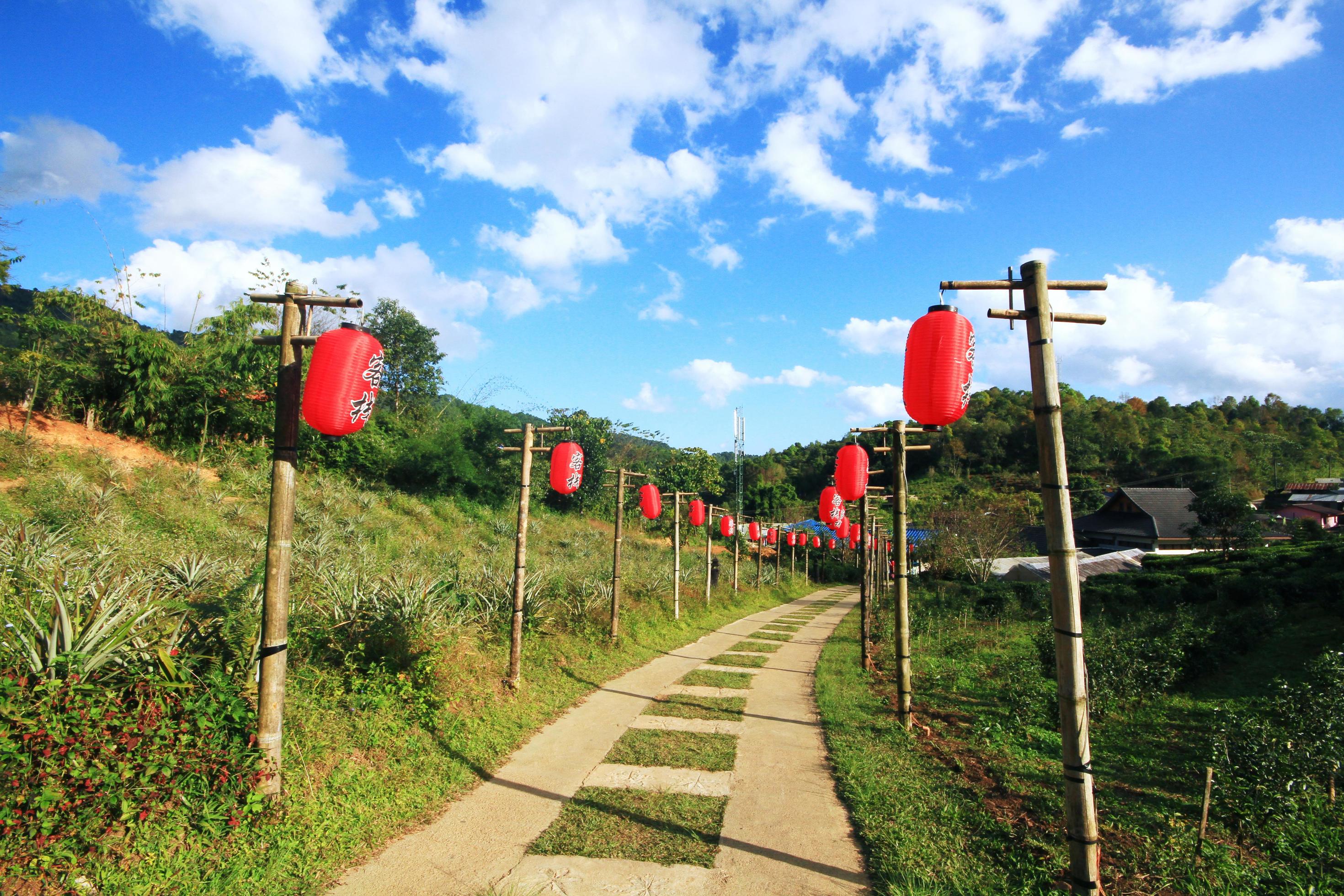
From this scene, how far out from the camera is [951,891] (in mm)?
3283

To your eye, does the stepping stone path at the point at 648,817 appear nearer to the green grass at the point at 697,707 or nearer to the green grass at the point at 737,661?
the green grass at the point at 697,707

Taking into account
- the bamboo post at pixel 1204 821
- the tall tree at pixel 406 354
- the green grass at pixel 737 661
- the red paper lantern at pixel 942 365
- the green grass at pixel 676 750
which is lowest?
the green grass at pixel 737 661

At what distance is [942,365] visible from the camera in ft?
13.1

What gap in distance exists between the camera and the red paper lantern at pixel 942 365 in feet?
13.0

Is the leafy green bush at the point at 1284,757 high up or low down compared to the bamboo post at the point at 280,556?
down

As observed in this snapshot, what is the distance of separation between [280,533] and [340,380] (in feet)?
3.48

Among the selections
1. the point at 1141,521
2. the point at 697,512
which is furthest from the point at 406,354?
the point at 1141,521

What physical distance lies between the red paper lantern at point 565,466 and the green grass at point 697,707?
114 inches

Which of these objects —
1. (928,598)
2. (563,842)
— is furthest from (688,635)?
(928,598)

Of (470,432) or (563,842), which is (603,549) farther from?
(563,842)

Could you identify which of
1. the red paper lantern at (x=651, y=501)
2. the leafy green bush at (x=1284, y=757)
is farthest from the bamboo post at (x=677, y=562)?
the leafy green bush at (x=1284, y=757)

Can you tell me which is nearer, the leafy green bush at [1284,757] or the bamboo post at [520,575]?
the leafy green bush at [1284,757]

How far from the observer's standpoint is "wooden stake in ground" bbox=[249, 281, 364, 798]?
3846 millimetres

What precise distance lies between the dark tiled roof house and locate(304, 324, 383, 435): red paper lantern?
3396cm
